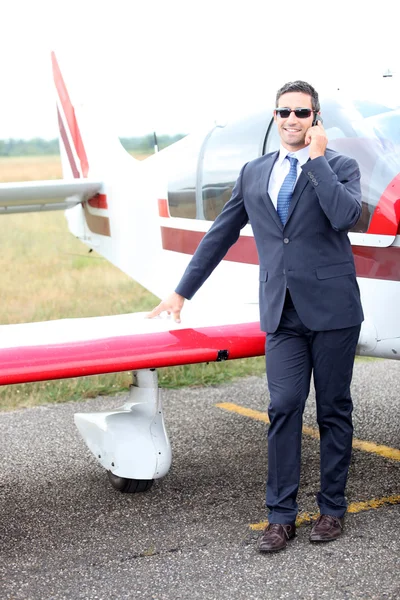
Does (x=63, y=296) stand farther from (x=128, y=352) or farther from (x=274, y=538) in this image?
(x=274, y=538)

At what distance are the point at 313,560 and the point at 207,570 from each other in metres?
0.41

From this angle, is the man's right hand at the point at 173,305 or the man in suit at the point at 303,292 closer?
the man in suit at the point at 303,292

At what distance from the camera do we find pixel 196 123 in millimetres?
5121

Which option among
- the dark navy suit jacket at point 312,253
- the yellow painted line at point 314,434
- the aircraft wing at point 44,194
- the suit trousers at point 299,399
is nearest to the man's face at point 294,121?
the dark navy suit jacket at point 312,253

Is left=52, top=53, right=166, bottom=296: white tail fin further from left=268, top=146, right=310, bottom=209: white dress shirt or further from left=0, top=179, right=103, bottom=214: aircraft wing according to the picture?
left=268, top=146, right=310, bottom=209: white dress shirt

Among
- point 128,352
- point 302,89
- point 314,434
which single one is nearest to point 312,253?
point 302,89

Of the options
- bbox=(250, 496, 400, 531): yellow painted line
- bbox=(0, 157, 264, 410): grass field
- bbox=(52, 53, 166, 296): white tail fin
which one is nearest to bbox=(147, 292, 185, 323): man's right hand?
bbox=(250, 496, 400, 531): yellow painted line

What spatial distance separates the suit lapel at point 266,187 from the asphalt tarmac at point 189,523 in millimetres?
1316

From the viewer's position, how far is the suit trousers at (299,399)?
3270 mm

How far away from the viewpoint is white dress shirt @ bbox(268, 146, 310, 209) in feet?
10.7

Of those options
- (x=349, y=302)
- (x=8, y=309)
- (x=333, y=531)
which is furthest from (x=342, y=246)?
(x=8, y=309)

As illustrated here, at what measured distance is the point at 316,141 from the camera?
3145 mm

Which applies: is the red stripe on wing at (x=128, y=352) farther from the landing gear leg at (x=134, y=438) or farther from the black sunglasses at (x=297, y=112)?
the black sunglasses at (x=297, y=112)

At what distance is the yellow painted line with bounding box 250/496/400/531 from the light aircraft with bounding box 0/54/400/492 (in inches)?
22.5
